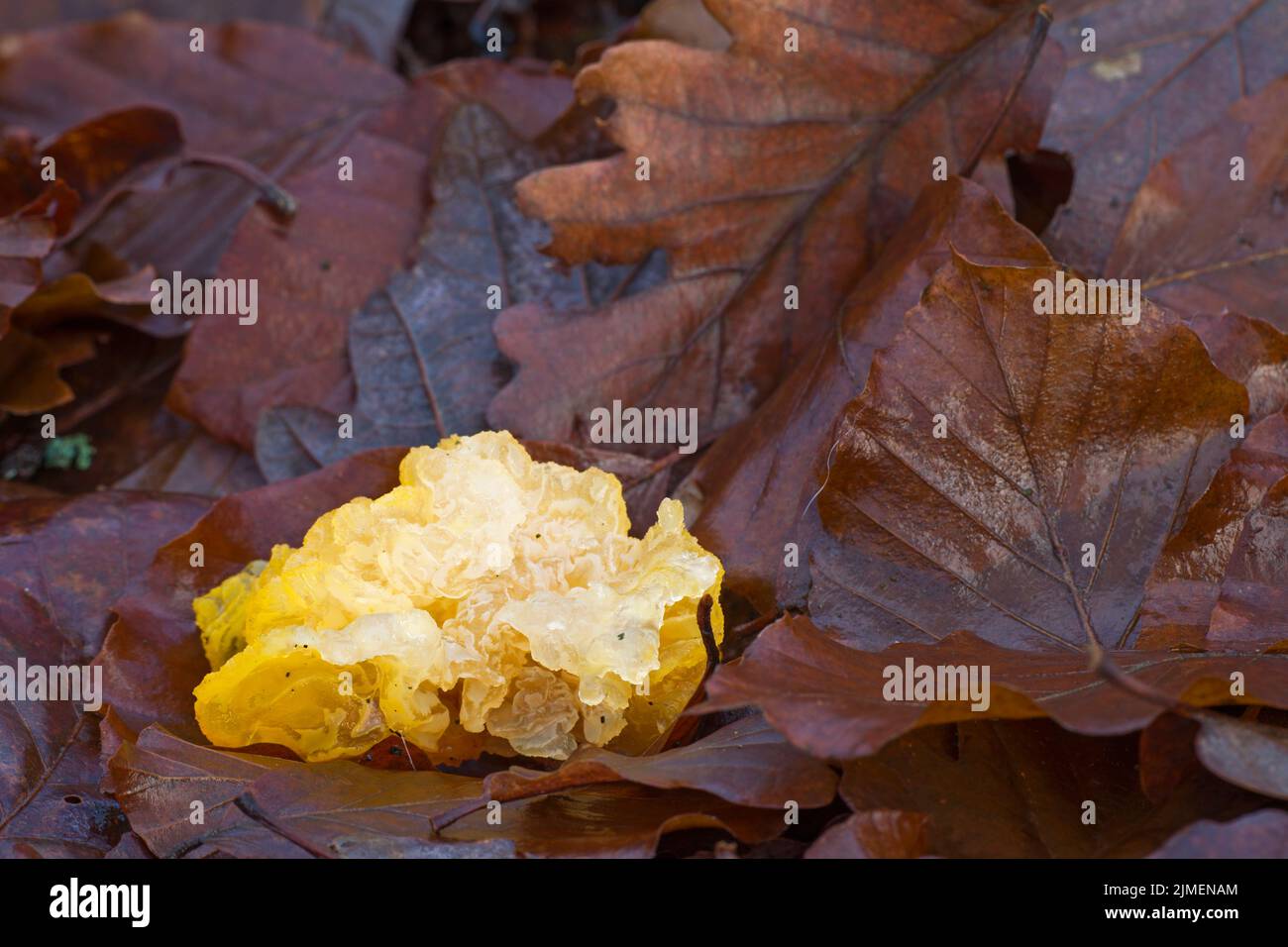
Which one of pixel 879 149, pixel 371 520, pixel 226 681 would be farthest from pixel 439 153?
pixel 226 681

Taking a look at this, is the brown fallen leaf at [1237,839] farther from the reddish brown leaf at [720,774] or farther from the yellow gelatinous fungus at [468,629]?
the yellow gelatinous fungus at [468,629]

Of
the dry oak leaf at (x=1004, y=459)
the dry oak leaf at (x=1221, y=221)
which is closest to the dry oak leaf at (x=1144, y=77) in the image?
the dry oak leaf at (x=1221, y=221)

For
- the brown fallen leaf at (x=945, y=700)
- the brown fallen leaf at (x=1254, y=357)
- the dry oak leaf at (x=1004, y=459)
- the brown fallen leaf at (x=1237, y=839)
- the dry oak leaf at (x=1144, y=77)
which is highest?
the dry oak leaf at (x=1144, y=77)

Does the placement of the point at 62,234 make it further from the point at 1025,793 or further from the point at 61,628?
the point at 1025,793

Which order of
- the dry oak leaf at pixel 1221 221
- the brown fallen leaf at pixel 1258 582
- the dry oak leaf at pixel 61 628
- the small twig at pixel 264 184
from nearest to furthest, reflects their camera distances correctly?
the brown fallen leaf at pixel 1258 582 → the dry oak leaf at pixel 61 628 → the dry oak leaf at pixel 1221 221 → the small twig at pixel 264 184

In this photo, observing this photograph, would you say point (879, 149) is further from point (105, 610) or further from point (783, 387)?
point (105, 610)
